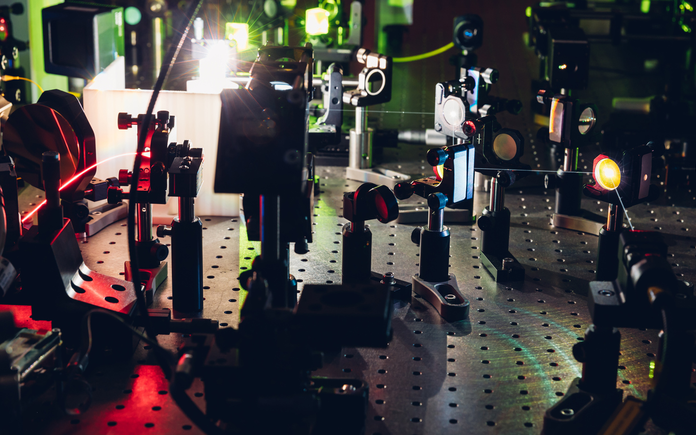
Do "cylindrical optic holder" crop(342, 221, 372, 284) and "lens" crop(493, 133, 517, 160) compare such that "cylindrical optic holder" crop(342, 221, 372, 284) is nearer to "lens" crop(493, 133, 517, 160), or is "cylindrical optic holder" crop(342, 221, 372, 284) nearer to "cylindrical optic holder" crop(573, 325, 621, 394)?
"lens" crop(493, 133, 517, 160)

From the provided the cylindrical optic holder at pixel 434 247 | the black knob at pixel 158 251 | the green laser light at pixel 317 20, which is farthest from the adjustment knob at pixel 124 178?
the green laser light at pixel 317 20

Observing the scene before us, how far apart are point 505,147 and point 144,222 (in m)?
1.28

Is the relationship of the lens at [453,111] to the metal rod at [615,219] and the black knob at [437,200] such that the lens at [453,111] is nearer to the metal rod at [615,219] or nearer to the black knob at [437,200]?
the black knob at [437,200]

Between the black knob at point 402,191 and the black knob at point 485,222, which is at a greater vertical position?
the black knob at point 402,191

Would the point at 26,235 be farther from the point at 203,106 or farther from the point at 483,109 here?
the point at 483,109

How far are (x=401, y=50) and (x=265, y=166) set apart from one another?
5333 millimetres

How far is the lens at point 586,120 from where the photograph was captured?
3213mm

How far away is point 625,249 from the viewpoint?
70.1 inches

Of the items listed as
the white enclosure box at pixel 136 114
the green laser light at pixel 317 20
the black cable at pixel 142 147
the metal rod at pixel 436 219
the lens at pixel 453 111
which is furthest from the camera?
the green laser light at pixel 317 20

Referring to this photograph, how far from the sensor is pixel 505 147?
112 inches

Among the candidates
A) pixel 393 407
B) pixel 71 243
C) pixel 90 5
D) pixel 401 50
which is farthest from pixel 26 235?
pixel 401 50

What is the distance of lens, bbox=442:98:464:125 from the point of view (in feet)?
10.1

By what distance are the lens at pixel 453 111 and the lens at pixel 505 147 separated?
0.23 meters

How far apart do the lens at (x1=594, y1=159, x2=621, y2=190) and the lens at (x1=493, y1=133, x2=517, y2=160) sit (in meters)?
0.29
